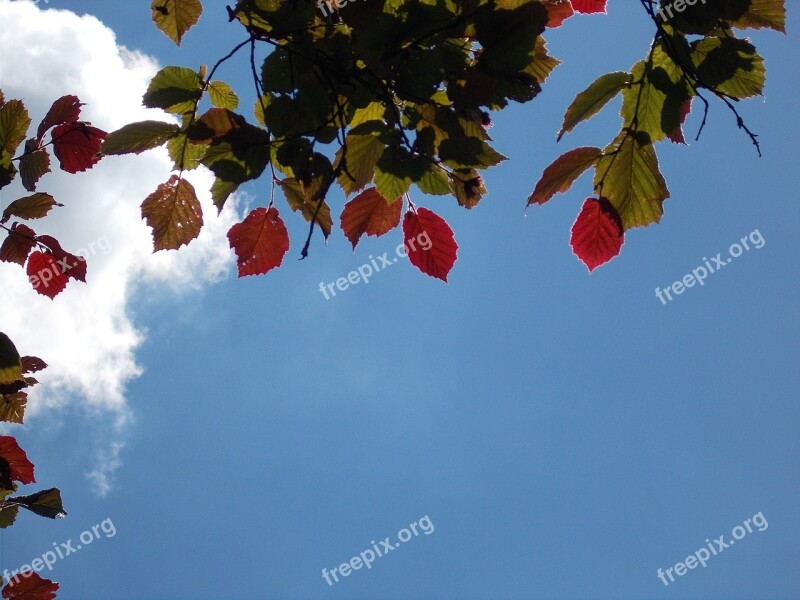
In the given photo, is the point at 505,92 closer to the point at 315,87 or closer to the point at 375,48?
the point at 375,48

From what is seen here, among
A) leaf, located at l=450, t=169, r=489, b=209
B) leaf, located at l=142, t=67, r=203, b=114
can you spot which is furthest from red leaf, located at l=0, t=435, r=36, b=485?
leaf, located at l=450, t=169, r=489, b=209

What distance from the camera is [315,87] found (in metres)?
1.22

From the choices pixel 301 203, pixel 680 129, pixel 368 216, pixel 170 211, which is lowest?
pixel 680 129

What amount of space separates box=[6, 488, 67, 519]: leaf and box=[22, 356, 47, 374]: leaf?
0.52 m

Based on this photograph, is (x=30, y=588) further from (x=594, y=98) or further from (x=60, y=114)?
(x=594, y=98)

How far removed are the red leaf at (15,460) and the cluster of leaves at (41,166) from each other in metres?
0.59

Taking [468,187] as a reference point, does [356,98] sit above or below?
above

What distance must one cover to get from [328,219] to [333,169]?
0.18 meters

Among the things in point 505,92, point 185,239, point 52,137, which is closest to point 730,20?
point 505,92

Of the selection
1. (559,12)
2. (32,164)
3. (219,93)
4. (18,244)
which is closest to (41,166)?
(32,164)

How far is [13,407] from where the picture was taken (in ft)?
7.70

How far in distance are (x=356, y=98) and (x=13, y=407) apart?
210cm

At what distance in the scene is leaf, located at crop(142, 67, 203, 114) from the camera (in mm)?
1344

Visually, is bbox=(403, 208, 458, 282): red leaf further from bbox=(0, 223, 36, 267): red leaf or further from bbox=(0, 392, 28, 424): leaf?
bbox=(0, 392, 28, 424): leaf
